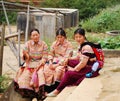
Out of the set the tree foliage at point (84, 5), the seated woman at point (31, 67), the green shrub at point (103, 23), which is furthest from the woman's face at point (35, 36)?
the tree foliage at point (84, 5)

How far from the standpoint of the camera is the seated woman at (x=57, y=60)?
7117 mm

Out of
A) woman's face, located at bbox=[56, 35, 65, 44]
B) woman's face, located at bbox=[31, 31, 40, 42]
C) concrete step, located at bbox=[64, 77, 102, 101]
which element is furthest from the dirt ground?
woman's face, located at bbox=[31, 31, 40, 42]

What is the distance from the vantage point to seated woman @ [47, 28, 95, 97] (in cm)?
688

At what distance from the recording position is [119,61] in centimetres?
930

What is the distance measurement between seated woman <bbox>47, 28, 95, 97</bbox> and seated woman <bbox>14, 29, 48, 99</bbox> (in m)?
0.51

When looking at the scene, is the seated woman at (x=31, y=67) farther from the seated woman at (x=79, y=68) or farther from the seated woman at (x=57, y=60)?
the seated woman at (x=79, y=68)

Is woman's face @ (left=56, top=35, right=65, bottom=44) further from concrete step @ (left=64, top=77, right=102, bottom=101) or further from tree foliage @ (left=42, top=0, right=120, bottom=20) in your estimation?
tree foliage @ (left=42, top=0, right=120, bottom=20)

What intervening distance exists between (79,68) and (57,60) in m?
0.49

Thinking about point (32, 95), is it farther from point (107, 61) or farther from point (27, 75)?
point (107, 61)

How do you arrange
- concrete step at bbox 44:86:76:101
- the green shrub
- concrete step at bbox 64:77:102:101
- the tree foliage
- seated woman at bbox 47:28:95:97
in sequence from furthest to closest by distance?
the tree foliage → the green shrub → seated woman at bbox 47:28:95:97 → concrete step at bbox 44:86:76:101 → concrete step at bbox 64:77:102:101

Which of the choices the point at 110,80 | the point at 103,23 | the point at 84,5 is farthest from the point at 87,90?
the point at 84,5

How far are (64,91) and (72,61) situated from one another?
2.31 ft

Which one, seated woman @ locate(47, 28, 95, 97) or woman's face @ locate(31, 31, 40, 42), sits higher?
woman's face @ locate(31, 31, 40, 42)

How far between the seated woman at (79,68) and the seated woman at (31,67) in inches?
20.2
